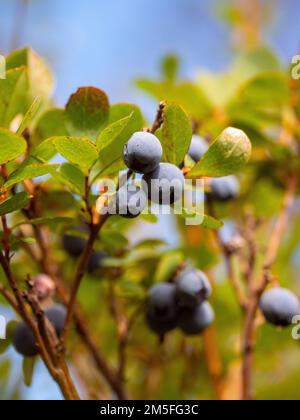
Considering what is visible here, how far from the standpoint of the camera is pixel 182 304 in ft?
2.86

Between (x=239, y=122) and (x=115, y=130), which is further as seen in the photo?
(x=239, y=122)

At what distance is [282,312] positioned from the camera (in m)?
0.86

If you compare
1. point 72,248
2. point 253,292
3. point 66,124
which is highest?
point 66,124

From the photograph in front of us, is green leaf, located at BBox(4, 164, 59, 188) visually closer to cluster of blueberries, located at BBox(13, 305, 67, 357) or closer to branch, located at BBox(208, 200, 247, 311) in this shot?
cluster of blueberries, located at BBox(13, 305, 67, 357)

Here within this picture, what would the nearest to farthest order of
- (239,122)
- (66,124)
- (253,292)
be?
(66,124) → (253,292) → (239,122)

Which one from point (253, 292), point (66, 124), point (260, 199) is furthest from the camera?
point (260, 199)

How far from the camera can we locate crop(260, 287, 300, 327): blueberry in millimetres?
867

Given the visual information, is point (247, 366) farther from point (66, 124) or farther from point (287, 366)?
point (287, 366)

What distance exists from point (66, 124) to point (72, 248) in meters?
0.27

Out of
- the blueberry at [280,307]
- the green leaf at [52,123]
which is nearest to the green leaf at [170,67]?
the green leaf at [52,123]

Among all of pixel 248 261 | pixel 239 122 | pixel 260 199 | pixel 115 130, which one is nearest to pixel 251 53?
pixel 239 122

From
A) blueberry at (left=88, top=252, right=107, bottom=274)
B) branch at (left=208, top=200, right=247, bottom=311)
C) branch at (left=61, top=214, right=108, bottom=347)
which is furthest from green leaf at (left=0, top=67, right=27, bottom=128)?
branch at (left=208, top=200, right=247, bottom=311)

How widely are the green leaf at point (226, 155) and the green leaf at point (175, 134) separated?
Answer: 3 centimetres

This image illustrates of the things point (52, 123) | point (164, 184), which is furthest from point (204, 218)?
point (52, 123)
